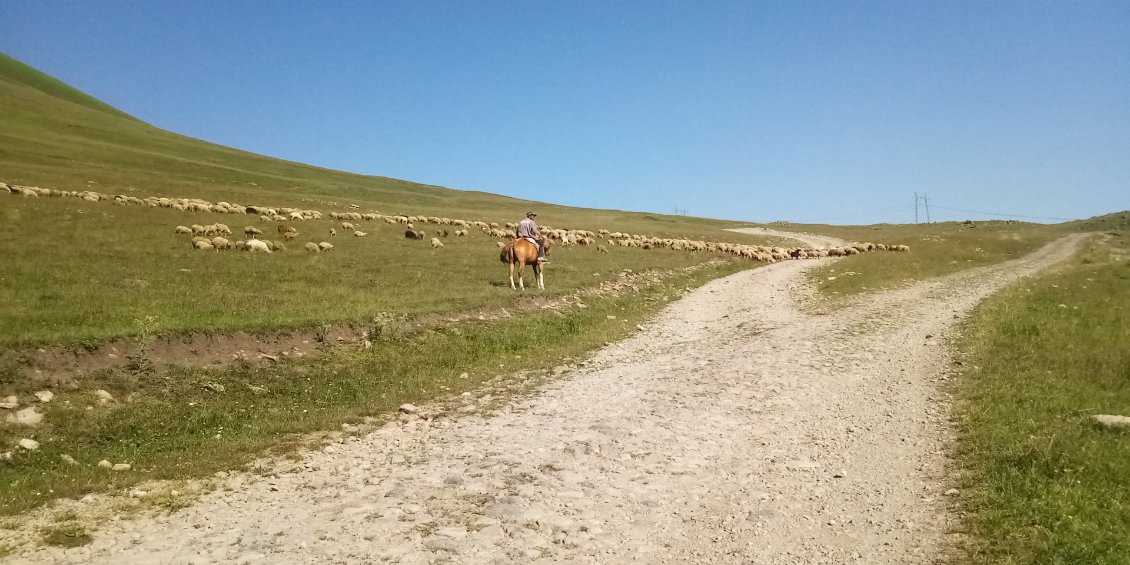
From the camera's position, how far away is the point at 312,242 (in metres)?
31.2

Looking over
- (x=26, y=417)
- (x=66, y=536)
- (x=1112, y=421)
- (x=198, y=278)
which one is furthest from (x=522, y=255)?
(x=66, y=536)

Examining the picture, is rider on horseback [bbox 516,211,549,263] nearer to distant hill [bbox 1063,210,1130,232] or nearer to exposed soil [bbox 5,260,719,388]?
exposed soil [bbox 5,260,719,388]

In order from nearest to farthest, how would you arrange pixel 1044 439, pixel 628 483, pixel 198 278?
1. pixel 628 483
2. pixel 1044 439
3. pixel 198 278

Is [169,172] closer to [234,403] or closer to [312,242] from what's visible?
[312,242]

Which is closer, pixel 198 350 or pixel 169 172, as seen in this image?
pixel 198 350

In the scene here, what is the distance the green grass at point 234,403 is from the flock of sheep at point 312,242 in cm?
1559

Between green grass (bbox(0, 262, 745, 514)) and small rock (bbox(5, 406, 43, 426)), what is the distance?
13 cm

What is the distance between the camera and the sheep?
27.6 m

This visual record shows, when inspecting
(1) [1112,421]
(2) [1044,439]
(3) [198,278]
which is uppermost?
(3) [198,278]

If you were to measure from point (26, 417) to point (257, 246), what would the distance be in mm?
18723

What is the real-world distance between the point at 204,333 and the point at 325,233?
23.2 metres

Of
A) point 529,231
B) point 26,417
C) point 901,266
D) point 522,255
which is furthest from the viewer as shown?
point 901,266

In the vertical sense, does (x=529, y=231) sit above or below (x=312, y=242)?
above

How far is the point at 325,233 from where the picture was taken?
36.4 m
